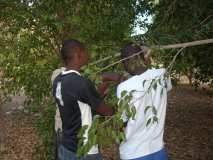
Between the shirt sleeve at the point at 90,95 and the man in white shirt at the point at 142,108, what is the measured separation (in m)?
0.26

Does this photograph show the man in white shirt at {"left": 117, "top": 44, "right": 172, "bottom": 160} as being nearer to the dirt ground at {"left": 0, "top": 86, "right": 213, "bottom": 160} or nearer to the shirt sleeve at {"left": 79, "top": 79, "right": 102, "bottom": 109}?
the shirt sleeve at {"left": 79, "top": 79, "right": 102, "bottom": 109}

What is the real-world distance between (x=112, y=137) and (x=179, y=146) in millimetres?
7227

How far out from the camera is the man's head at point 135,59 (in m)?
3.81

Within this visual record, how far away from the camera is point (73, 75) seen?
13.2 feet

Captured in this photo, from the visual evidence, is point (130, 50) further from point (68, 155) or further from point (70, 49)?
point (68, 155)

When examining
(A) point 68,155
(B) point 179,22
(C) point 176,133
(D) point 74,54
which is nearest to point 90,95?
(D) point 74,54

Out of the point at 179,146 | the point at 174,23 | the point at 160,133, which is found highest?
the point at 174,23

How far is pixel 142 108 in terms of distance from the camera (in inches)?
149

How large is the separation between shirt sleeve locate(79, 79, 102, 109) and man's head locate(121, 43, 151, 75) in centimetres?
31

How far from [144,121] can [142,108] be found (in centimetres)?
A: 13

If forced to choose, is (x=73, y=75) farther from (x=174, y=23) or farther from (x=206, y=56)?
(x=206, y=56)

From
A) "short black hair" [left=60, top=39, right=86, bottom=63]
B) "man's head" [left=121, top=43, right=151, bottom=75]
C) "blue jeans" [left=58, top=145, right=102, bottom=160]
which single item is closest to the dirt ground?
"blue jeans" [left=58, top=145, right=102, bottom=160]

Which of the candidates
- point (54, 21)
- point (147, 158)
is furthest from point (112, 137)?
point (54, 21)

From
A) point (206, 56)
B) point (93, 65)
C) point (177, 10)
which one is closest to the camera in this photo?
point (93, 65)
